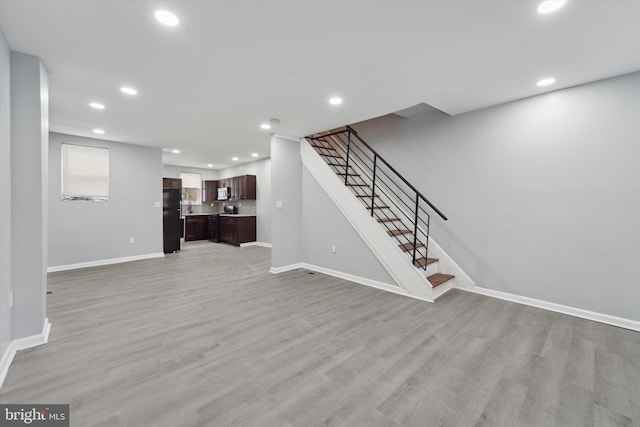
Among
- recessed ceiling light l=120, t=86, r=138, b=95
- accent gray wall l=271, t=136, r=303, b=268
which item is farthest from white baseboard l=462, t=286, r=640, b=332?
recessed ceiling light l=120, t=86, r=138, b=95

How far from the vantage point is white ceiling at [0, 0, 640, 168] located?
1.79 m

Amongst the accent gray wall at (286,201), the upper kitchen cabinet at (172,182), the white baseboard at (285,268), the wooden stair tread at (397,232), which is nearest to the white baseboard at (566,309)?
the wooden stair tread at (397,232)

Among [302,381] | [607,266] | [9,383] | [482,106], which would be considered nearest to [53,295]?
[9,383]

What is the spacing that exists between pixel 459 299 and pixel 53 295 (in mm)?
5554

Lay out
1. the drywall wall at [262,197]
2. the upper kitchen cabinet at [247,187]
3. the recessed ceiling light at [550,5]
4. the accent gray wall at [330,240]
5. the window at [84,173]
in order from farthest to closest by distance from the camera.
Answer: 1. the upper kitchen cabinet at [247,187]
2. the drywall wall at [262,197]
3. the window at [84,173]
4. the accent gray wall at [330,240]
5. the recessed ceiling light at [550,5]

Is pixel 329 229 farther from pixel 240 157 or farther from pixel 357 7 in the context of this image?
pixel 240 157

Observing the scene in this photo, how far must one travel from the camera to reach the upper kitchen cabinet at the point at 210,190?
955cm

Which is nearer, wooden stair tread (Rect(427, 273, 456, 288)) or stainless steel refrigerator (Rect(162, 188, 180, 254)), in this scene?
wooden stair tread (Rect(427, 273, 456, 288))

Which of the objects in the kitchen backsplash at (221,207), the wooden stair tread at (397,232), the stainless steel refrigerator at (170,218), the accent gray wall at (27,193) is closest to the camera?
the accent gray wall at (27,193)

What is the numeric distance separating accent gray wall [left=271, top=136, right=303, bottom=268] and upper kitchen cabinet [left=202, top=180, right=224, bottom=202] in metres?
5.44

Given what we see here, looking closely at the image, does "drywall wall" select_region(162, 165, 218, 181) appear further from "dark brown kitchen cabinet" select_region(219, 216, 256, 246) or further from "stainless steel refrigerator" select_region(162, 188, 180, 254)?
"stainless steel refrigerator" select_region(162, 188, 180, 254)

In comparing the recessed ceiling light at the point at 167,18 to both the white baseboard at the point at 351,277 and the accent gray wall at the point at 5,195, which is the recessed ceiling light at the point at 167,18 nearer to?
the accent gray wall at the point at 5,195

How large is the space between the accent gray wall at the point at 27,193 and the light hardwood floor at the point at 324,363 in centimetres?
37

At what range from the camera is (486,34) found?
2031 mm
